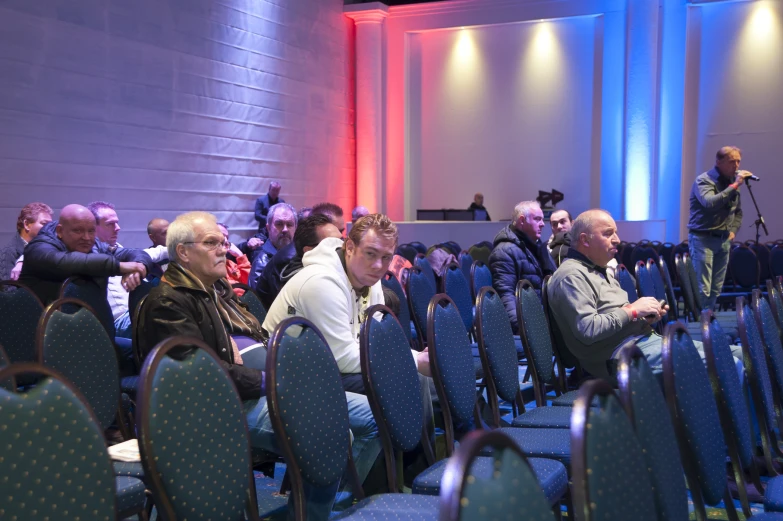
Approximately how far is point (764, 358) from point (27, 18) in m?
6.52

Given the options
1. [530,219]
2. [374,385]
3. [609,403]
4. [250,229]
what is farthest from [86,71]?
[609,403]

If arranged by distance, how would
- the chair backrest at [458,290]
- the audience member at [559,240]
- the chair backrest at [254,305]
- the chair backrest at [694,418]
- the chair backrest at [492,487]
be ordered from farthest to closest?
1. the audience member at [559,240]
2. the chair backrest at [458,290]
3. the chair backrest at [254,305]
4. the chair backrest at [694,418]
5. the chair backrest at [492,487]

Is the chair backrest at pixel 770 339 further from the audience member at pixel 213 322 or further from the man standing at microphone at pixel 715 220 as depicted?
the man standing at microphone at pixel 715 220

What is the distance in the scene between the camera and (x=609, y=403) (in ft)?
4.45

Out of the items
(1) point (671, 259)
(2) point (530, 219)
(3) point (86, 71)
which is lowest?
(1) point (671, 259)

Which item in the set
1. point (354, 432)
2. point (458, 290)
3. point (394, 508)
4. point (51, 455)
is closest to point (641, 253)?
point (458, 290)

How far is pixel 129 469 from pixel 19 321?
147 centimetres

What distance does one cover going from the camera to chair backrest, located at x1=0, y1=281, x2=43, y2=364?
10.9 ft

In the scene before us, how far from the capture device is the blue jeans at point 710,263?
6.37 meters

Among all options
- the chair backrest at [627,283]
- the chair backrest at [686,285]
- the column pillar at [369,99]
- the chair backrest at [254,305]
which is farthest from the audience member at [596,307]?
the column pillar at [369,99]

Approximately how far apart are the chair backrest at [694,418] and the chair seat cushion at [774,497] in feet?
0.68

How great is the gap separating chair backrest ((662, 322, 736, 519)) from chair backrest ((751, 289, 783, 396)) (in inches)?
35.1

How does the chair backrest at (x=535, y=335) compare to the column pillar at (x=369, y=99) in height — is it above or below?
below

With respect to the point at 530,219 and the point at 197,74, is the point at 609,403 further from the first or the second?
the point at 197,74
